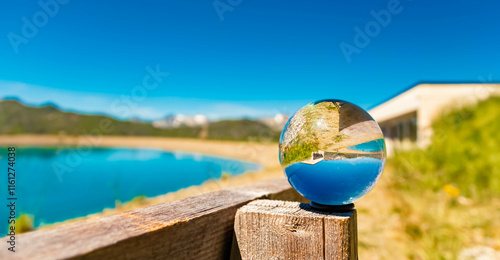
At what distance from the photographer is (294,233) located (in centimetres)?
121

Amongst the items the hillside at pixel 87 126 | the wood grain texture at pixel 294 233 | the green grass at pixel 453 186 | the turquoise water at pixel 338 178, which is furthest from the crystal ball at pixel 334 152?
the hillside at pixel 87 126

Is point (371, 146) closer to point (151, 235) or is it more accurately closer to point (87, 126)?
point (151, 235)

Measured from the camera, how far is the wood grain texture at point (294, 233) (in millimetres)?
1161

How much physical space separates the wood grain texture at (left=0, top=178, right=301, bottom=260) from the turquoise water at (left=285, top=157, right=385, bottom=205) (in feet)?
1.08

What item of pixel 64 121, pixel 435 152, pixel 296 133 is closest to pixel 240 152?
pixel 64 121

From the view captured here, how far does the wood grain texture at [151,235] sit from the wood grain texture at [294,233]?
0.09 meters

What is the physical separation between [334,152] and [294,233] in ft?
1.18

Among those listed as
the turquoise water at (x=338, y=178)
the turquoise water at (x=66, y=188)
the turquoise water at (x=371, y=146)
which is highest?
the turquoise water at (x=371, y=146)

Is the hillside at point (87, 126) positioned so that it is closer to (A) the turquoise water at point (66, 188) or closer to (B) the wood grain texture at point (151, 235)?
(A) the turquoise water at point (66, 188)

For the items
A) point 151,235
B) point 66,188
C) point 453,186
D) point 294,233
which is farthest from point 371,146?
point 66,188

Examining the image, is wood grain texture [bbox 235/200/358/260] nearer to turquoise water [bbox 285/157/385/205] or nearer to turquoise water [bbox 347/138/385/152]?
turquoise water [bbox 285/157/385/205]

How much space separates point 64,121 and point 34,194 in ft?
150

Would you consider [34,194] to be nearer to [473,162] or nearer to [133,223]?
[133,223]

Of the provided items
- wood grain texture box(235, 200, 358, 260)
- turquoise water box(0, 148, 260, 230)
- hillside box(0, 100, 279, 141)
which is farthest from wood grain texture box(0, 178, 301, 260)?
hillside box(0, 100, 279, 141)
